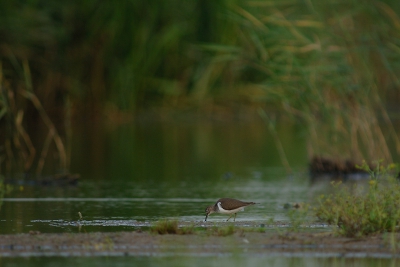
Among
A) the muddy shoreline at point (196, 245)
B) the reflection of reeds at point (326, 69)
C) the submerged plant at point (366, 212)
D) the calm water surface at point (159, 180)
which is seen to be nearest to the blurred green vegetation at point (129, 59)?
the calm water surface at point (159, 180)

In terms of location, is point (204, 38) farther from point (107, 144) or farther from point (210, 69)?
point (107, 144)

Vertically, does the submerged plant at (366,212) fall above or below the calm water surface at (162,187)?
above

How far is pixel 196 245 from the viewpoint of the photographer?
8.71 meters

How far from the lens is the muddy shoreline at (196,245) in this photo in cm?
838

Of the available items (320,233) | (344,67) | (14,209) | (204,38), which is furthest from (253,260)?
(204,38)

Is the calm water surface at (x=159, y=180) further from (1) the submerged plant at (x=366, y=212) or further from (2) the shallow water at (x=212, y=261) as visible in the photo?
(2) the shallow water at (x=212, y=261)

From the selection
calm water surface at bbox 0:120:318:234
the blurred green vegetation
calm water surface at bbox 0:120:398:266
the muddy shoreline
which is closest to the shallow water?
calm water surface at bbox 0:120:398:266

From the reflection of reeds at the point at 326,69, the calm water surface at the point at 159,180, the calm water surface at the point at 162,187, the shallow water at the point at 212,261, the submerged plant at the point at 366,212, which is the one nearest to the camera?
the shallow water at the point at 212,261

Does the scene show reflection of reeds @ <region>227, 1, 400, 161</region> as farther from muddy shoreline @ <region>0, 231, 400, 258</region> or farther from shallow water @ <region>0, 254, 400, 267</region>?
shallow water @ <region>0, 254, 400, 267</region>

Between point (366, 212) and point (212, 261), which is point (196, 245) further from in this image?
point (366, 212)

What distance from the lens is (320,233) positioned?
363 inches

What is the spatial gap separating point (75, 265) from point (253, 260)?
54.1 inches

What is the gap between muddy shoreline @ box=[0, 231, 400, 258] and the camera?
8375 mm

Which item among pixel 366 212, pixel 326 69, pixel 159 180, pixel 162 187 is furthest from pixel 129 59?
pixel 366 212
